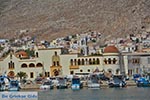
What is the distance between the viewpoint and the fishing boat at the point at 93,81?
239 feet

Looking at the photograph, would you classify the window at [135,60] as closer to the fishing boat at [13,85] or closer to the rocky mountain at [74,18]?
the fishing boat at [13,85]

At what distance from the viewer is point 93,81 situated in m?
74.8

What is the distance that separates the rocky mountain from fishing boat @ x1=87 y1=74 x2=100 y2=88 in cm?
4392

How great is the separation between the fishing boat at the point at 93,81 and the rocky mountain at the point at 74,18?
43921 mm

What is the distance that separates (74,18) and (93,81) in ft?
198

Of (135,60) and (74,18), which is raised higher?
(74,18)

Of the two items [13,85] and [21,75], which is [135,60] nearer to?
[21,75]

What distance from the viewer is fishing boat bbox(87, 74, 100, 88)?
72750 millimetres

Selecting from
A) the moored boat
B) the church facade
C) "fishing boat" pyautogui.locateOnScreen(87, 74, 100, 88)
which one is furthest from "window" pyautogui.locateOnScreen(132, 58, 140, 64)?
the moored boat

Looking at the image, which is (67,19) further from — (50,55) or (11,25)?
(50,55)

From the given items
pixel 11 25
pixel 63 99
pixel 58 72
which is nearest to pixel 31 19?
pixel 11 25

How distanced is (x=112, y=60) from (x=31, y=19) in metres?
59.7

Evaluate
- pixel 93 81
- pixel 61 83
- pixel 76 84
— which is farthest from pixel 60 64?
pixel 76 84

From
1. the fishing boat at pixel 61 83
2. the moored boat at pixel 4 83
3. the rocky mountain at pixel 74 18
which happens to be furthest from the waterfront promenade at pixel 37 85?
the rocky mountain at pixel 74 18
